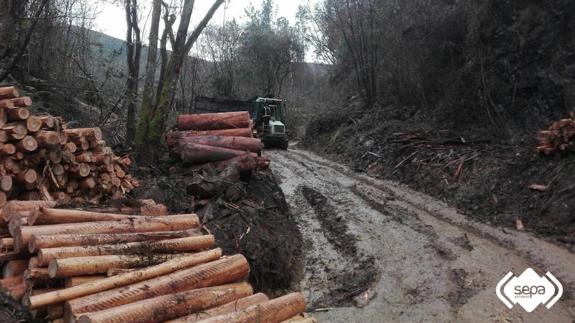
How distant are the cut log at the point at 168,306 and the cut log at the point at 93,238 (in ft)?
3.62

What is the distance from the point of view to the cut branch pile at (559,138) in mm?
→ 9664

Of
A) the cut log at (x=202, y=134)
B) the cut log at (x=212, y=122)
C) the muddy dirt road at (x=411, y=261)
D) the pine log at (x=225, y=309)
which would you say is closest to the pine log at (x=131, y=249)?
the pine log at (x=225, y=309)

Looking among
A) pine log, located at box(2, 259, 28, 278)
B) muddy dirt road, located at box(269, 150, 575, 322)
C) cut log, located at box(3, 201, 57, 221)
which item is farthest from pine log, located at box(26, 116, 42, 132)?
muddy dirt road, located at box(269, 150, 575, 322)

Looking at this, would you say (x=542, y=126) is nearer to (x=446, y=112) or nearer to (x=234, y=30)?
(x=446, y=112)

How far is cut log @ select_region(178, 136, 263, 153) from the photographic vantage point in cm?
1077

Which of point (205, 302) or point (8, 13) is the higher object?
point (8, 13)

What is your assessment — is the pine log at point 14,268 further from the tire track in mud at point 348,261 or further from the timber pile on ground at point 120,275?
the tire track in mud at point 348,261

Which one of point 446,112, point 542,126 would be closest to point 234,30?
point 446,112

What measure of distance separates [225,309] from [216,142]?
681 cm

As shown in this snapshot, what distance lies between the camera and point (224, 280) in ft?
16.5

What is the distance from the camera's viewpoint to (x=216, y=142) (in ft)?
35.9

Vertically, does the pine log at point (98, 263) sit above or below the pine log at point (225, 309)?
above

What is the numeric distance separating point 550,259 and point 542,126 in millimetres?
5846

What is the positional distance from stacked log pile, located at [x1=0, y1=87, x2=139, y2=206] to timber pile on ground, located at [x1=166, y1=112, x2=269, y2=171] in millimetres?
2281
